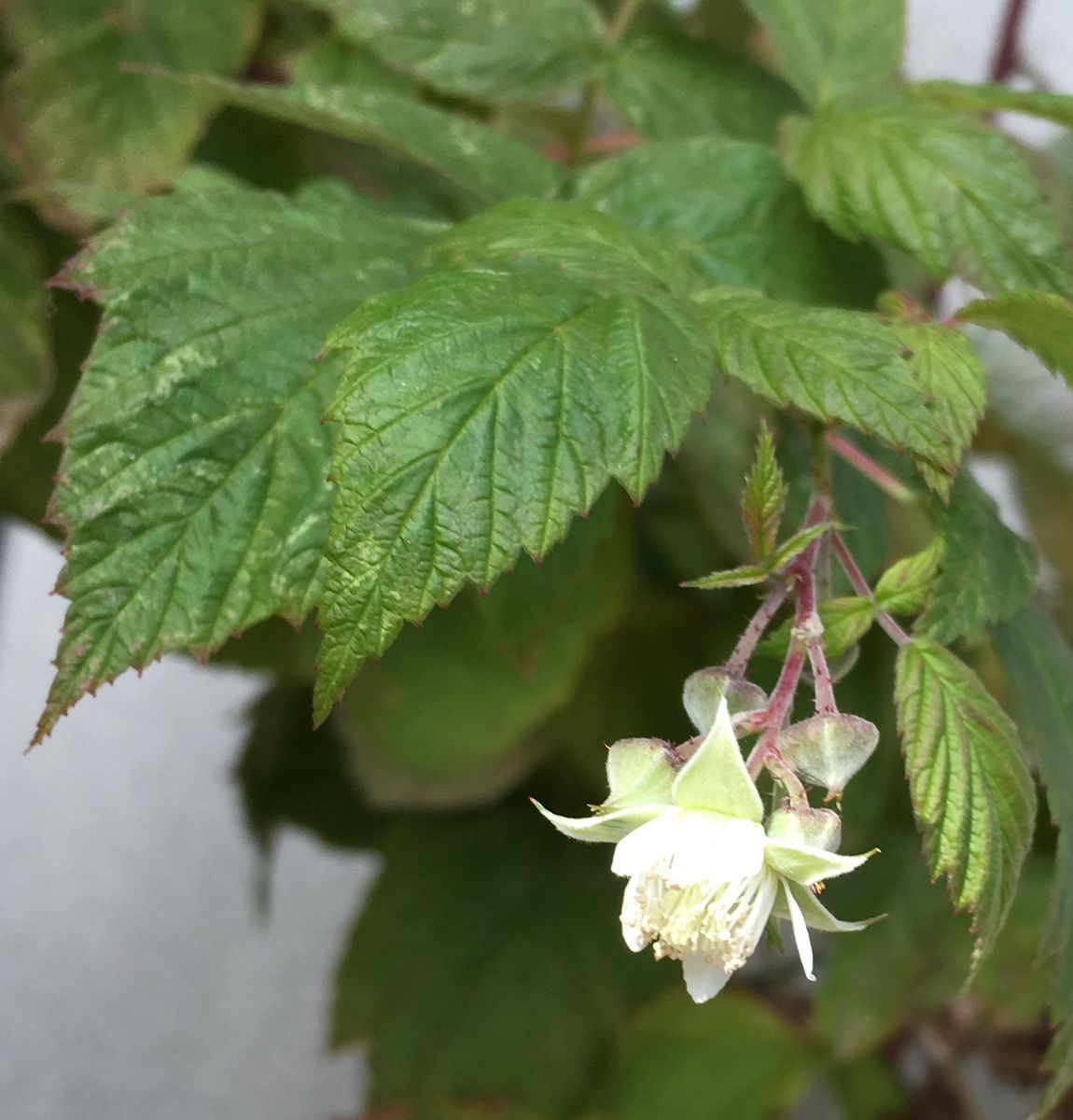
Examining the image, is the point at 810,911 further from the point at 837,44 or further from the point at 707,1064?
the point at 707,1064

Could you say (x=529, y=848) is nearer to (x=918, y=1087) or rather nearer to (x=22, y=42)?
(x=918, y=1087)

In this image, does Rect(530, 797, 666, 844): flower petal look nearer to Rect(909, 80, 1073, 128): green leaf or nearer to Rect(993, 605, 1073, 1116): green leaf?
Rect(993, 605, 1073, 1116): green leaf

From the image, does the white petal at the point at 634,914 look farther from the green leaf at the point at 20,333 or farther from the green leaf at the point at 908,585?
the green leaf at the point at 20,333

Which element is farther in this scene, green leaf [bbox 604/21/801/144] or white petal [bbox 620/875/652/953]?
green leaf [bbox 604/21/801/144]

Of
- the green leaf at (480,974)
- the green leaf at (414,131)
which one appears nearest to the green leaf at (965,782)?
the green leaf at (414,131)

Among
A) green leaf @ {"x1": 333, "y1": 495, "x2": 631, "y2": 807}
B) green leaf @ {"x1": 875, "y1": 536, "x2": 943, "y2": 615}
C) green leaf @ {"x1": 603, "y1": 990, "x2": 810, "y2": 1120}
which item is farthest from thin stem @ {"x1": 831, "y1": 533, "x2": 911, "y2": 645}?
green leaf @ {"x1": 603, "y1": 990, "x2": 810, "y2": 1120}

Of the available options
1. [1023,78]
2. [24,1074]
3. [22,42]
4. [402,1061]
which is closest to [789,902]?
[22,42]

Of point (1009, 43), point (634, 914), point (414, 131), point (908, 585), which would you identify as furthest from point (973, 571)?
point (1009, 43)
